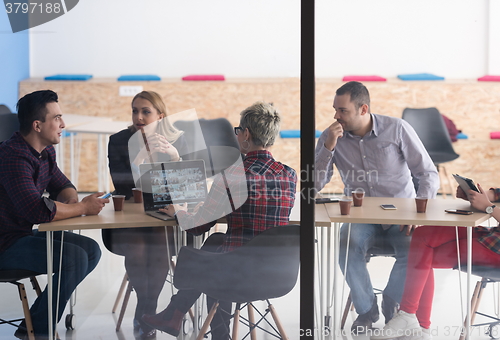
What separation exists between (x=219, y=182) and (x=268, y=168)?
0.24m

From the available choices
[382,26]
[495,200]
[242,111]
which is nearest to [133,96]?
[242,111]

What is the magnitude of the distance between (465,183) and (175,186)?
4.52ft

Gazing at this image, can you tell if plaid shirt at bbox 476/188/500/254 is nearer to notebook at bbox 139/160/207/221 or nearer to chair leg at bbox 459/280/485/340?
chair leg at bbox 459/280/485/340

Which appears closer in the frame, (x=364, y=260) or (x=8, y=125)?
(x=8, y=125)

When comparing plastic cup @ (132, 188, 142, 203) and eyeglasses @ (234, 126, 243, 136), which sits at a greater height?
eyeglasses @ (234, 126, 243, 136)

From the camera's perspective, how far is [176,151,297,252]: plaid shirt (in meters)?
2.36

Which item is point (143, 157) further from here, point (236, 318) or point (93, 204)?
point (236, 318)

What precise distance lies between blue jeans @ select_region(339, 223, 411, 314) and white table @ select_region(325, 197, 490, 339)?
55mm

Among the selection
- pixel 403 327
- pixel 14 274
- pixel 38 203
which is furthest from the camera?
pixel 403 327

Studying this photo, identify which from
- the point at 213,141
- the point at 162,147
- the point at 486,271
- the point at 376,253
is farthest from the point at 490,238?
the point at 162,147

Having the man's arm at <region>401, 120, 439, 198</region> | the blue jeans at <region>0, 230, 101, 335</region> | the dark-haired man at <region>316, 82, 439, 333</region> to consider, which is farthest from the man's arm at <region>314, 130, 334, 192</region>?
the blue jeans at <region>0, 230, 101, 335</region>

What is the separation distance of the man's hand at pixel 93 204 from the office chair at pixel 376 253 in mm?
1256

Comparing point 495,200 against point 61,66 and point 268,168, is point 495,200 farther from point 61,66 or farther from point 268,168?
point 61,66

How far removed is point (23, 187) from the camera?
2.33m
